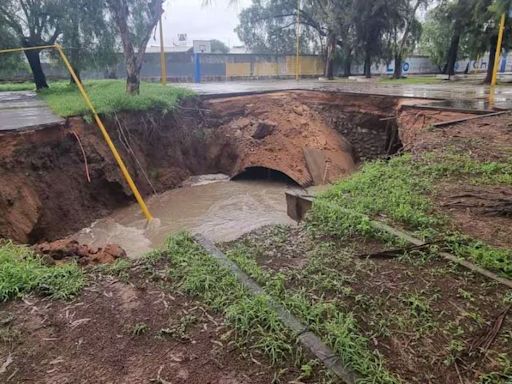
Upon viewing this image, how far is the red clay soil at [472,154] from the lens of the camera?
435 cm

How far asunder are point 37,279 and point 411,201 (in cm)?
425

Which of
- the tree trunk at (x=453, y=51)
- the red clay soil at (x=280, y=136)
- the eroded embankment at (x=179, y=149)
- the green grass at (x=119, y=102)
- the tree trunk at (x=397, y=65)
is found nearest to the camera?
the eroded embankment at (x=179, y=149)

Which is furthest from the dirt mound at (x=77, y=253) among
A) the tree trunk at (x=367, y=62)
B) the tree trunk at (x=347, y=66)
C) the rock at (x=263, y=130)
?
the tree trunk at (x=347, y=66)

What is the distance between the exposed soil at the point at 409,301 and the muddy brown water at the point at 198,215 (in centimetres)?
377

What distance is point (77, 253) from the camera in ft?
16.1

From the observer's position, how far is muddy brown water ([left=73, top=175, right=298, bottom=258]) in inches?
305

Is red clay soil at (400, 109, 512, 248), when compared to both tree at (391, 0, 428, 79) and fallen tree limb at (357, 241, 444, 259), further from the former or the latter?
tree at (391, 0, 428, 79)

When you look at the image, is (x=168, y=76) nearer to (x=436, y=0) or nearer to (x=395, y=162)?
(x=436, y=0)

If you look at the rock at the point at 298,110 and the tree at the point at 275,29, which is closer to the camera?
the rock at the point at 298,110

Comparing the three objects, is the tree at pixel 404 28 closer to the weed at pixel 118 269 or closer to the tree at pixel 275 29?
the tree at pixel 275 29

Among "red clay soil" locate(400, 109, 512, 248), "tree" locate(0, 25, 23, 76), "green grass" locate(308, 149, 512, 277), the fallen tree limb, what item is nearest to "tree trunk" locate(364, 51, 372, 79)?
"red clay soil" locate(400, 109, 512, 248)

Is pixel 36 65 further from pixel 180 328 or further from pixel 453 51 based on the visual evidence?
pixel 453 51

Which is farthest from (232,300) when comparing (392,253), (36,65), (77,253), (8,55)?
(36,65)

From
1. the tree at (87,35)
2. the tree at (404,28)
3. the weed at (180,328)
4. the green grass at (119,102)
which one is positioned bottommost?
the weed at (180,328)
